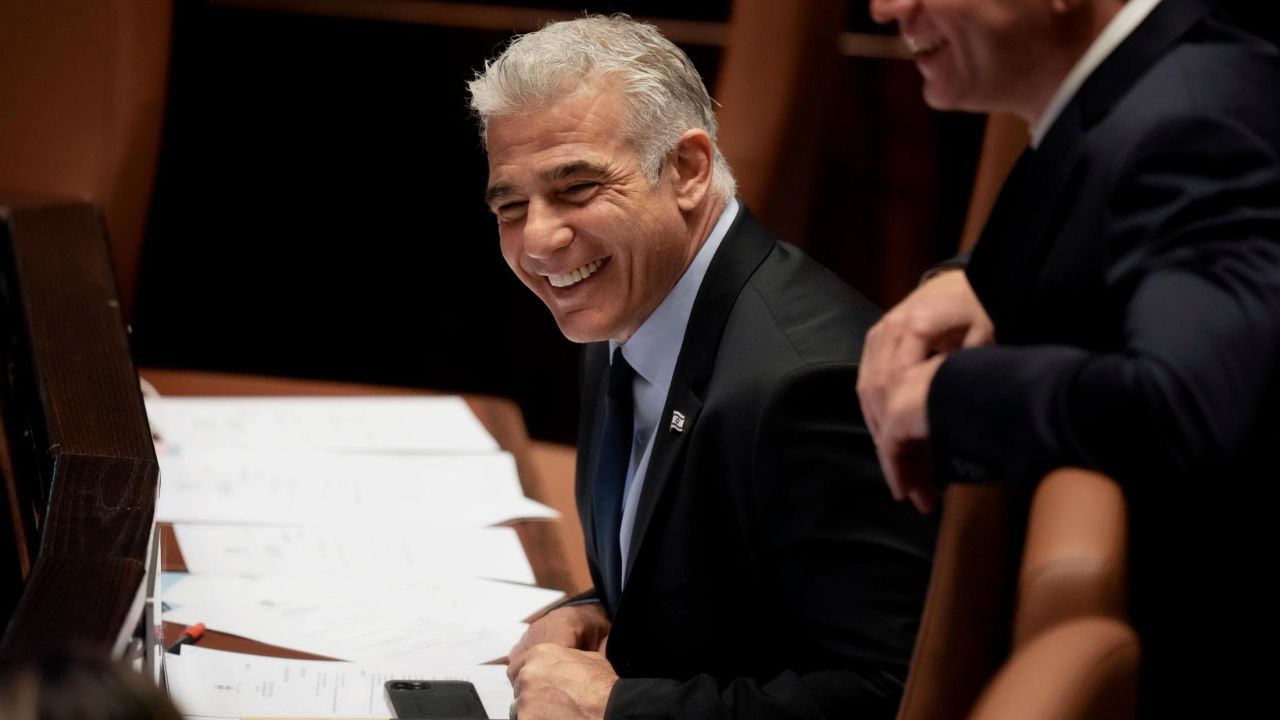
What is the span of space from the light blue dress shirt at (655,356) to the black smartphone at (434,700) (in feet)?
0.70

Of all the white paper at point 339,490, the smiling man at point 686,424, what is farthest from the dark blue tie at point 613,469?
the white paper at point 339,490

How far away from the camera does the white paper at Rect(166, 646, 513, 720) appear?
156 centimetres

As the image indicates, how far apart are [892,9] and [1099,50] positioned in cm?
14

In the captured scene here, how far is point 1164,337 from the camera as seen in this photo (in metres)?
0.81

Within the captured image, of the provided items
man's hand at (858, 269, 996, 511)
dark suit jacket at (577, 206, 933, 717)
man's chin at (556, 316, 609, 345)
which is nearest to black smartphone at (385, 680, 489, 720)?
dark suit jacket at (577, 206, 933, 717)

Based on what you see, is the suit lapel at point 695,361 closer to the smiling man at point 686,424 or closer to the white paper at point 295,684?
the smiling man at point 686,424

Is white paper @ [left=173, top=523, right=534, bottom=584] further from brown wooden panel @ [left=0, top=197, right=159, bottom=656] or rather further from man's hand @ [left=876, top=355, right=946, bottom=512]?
man's hand @ [left=876, top=355, right=946, bottom=512]

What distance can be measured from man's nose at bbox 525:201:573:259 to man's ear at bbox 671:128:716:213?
13 centimetres

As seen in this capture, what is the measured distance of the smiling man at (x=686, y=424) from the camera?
1422 mm

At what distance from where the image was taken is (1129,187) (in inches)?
34.7

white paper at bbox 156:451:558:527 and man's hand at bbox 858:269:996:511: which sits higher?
man's hand at bbox 858:269:996:511

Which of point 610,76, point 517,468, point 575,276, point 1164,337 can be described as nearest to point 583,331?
point 575,276

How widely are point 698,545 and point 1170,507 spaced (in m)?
0.70

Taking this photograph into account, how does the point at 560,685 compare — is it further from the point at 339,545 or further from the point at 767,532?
the point at 339,545
